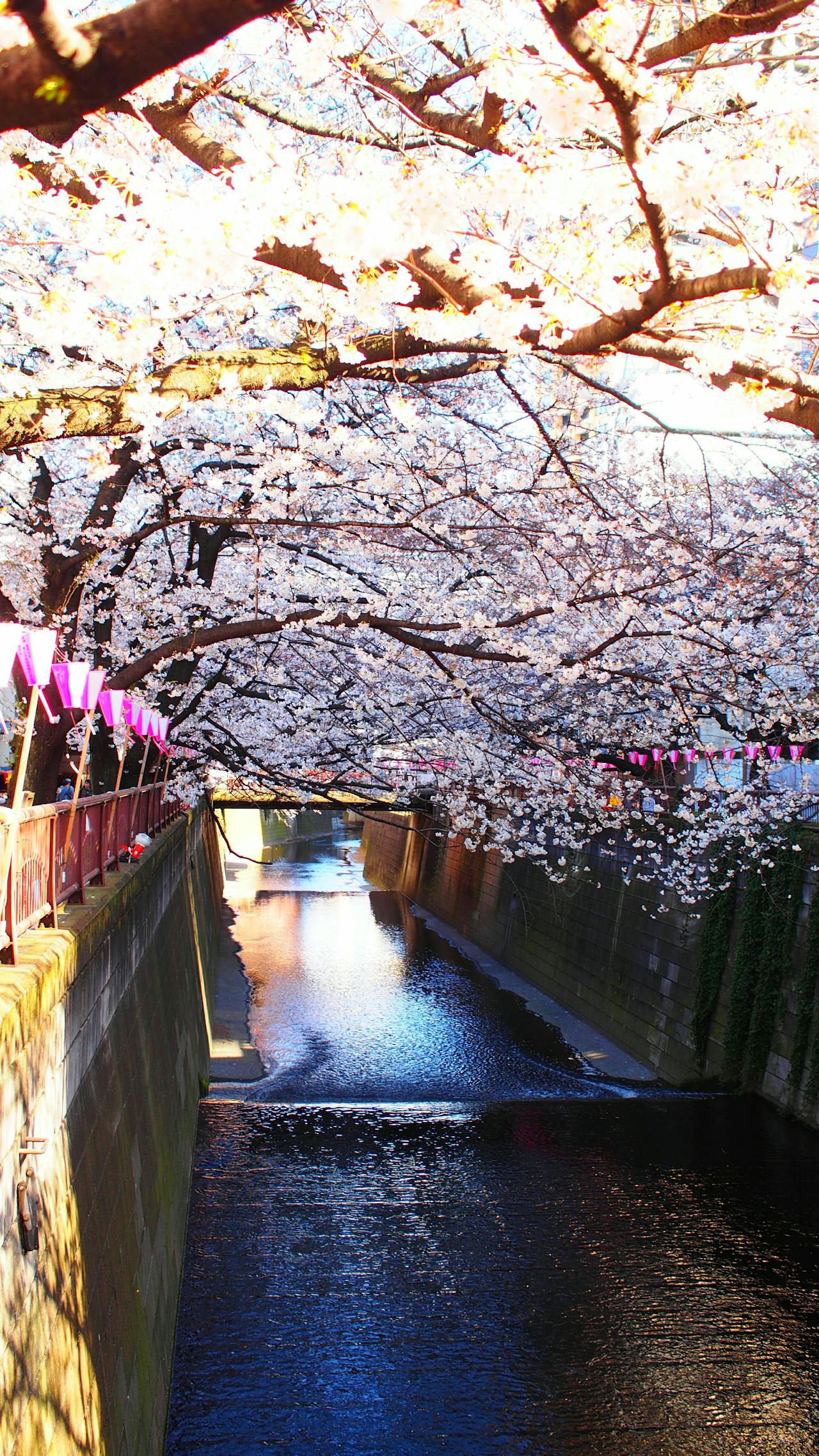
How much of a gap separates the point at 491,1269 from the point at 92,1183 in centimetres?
612

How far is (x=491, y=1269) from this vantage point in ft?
34.0

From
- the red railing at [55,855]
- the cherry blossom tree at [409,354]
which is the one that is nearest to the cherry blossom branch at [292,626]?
the cherry blossom tree at [409,354]

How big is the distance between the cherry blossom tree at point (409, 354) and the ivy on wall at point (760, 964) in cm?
90

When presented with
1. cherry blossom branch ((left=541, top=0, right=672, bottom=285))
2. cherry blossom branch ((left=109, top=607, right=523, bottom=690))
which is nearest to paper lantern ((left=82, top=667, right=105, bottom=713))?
cherry blossom branch ((left=109, top=607, right=523, bottom=690))

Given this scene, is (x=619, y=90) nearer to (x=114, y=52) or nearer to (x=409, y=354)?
(x=114, y=52)

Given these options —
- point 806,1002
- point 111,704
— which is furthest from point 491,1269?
point 111,704

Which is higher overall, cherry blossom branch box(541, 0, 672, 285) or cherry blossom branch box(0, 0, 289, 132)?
cherry blossom branch box(541, 0, 672, 285)

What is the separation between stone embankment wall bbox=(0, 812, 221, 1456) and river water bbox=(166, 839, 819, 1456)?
0.91 meters

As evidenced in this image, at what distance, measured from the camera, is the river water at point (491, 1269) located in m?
8.09

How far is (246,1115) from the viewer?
14.6 metres

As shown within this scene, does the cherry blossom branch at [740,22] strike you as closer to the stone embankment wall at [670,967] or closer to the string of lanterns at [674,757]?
the stone embankment wall at [670,967]

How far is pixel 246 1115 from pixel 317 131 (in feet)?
40.2

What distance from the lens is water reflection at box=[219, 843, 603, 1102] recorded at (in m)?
16.8

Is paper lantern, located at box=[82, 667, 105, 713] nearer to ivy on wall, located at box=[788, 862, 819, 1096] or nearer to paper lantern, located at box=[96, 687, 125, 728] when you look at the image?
paper lantern, located at box=[96, 687, 125, 728]
